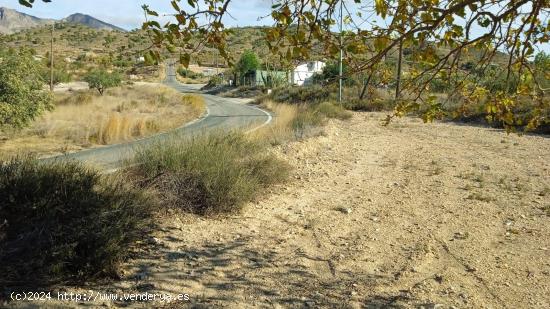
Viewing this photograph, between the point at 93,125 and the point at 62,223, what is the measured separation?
1534 centimetres

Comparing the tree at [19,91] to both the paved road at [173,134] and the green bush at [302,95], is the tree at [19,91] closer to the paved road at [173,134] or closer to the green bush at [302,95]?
the paved road at [173,134]

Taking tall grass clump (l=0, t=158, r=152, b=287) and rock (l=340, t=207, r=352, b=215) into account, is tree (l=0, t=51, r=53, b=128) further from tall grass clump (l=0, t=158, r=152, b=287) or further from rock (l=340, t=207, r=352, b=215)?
rock (l=340, t=207, r=352, b=215)

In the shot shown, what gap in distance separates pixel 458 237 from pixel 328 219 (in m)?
1.63

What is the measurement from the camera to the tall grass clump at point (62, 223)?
3861mm

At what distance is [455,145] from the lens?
13.9 meters

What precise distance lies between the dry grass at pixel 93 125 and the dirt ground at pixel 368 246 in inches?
206

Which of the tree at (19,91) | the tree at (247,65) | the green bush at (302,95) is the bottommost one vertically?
the green bush at (302,95)

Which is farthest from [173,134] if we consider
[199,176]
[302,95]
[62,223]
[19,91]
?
[302,95]

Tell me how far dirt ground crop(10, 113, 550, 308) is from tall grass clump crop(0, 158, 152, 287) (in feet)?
0.94

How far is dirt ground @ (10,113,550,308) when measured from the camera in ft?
13.7

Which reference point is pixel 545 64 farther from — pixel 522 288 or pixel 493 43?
pixel 522 288

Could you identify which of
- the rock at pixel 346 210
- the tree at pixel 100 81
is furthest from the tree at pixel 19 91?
the tree at pixel 100 81

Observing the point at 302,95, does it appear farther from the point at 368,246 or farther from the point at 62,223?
the point at 62,223

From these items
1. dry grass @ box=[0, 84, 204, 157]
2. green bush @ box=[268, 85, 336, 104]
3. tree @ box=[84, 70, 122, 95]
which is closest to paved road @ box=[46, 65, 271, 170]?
dry grass @ box=[0, 84, 204, 157]
